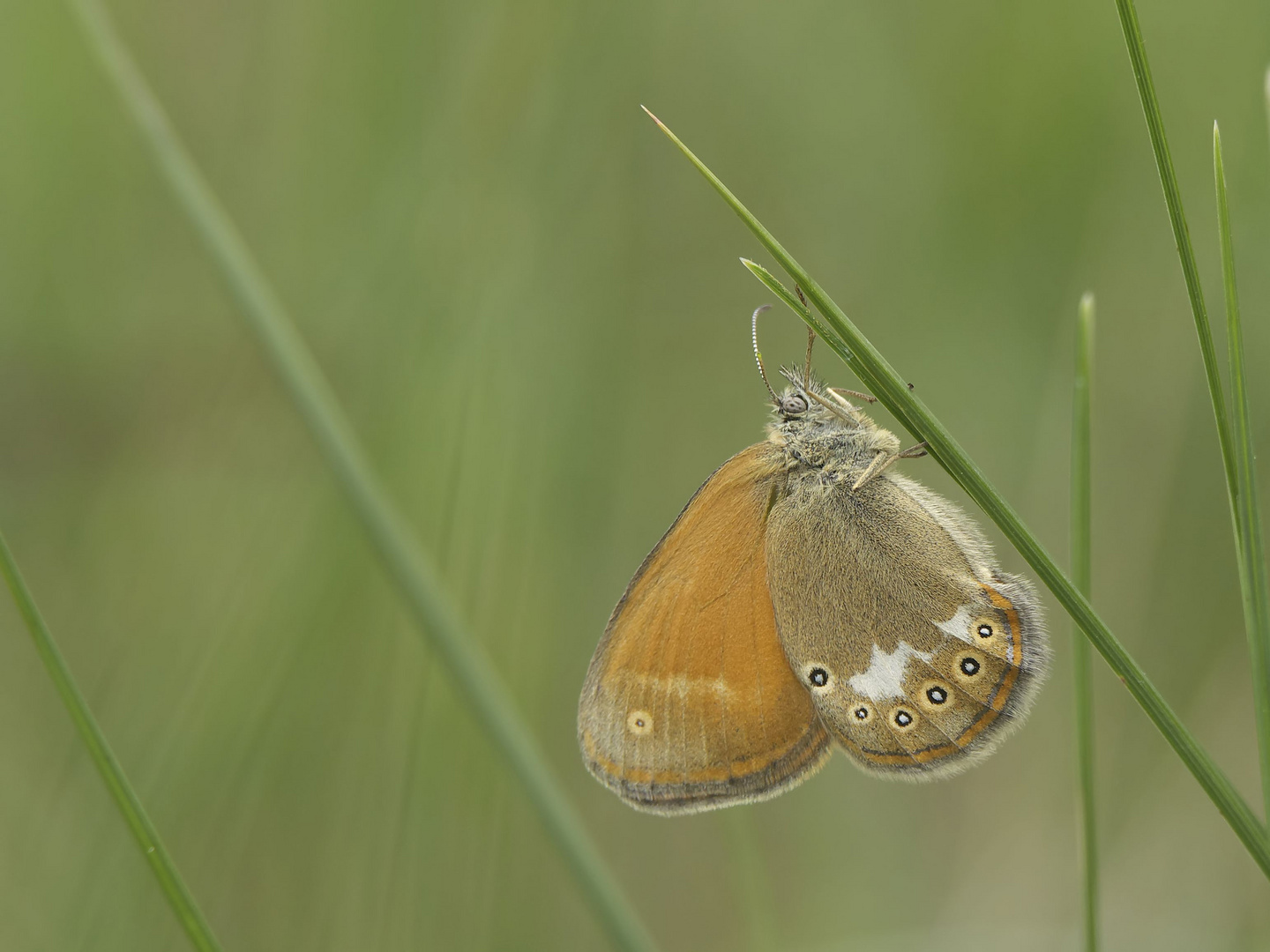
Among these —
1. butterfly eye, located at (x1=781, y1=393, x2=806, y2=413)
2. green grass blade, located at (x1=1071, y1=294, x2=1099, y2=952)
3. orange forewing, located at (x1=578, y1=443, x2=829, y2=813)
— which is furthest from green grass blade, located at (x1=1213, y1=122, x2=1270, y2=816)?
butterfly eye, located at (x1=781, y1=393, x2=806, y2=413)

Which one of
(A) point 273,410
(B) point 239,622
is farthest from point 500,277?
(B) point 239,622

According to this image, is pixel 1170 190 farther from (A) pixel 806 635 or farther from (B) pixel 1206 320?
(A) pixel 806 635

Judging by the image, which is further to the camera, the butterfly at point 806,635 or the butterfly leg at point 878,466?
the butterfly leg at point 878,466

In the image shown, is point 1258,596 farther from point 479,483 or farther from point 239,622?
point 239,622

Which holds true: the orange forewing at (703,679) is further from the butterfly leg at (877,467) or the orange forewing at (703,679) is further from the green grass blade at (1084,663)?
the green grass blade at (1084,663)

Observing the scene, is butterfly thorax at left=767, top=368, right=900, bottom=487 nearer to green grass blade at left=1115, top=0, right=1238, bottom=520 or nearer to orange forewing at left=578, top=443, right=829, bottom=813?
orange forewing at left=578, top=443, right=829, bottom=813

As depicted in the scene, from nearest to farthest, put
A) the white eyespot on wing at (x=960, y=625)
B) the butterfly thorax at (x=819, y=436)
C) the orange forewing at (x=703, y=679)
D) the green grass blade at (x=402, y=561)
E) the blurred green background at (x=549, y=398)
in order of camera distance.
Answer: the green grass blade at (x=402, y=561), the white eyespot on wing at (x=960, y=625), the orange forewing at (x=703, y=679), the butterfly thorax at (x=819, y=436), the blurred green background at (x=549, y=398)

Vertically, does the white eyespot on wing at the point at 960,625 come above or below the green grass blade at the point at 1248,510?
below

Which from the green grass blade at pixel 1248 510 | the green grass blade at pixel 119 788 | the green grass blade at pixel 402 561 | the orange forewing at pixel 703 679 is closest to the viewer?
the green grass blade at pixel 1248 510

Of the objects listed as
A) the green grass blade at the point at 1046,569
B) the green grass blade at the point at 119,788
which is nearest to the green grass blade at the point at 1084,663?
the green grass blade at the point at 1046,569
